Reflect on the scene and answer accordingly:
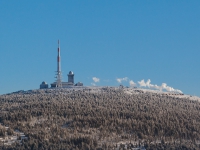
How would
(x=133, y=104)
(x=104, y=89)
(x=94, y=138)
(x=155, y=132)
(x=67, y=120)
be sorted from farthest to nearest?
(x=104, y=89), (x=133, y=104), (x=67, y=120), (x=155, y=132), (x=94, y=138)

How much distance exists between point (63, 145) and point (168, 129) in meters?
13.2

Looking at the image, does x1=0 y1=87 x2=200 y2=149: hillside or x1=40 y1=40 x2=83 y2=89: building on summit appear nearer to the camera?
x1=0 y1=87 x2=200 y2=149: hillside

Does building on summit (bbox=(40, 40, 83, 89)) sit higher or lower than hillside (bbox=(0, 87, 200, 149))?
higher

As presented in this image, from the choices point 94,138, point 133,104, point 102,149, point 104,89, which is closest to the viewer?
point 102,149

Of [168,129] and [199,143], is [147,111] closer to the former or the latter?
Result: [168,129]

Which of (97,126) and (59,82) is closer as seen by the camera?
(97,126)

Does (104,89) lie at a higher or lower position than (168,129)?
higher

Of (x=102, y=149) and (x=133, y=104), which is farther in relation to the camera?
(x=133, y=104)

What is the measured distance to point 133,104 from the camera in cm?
5275

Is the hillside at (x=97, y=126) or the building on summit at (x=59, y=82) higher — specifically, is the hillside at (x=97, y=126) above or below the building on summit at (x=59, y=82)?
below

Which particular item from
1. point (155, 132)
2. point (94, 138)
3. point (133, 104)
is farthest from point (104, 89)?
point (94, 138)

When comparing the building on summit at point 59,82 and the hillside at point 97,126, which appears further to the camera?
the building on summit at point 59,82

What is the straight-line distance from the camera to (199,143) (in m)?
33.8

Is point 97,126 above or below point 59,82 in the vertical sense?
below
